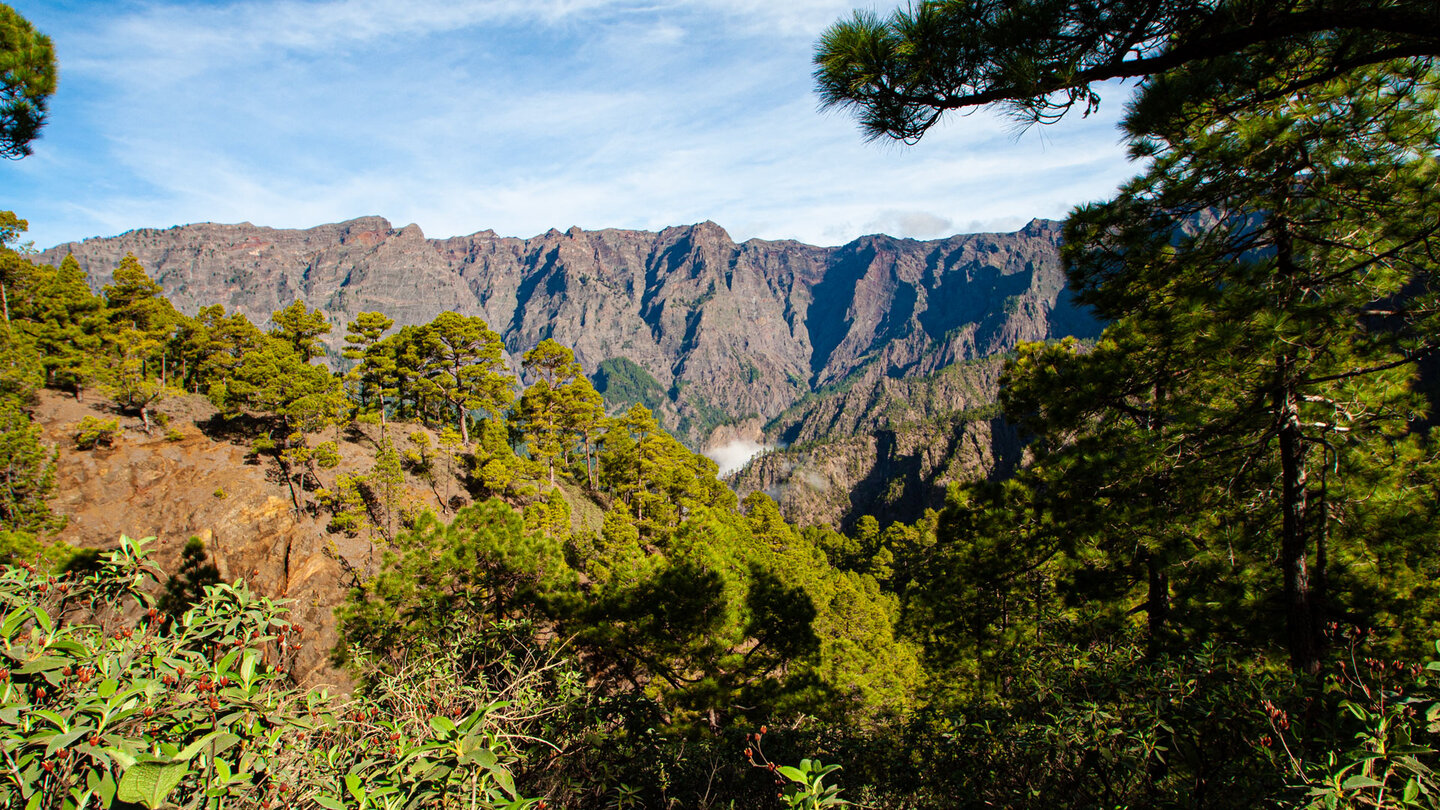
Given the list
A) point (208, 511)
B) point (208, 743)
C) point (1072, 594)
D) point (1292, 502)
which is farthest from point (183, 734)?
point (208, 511)

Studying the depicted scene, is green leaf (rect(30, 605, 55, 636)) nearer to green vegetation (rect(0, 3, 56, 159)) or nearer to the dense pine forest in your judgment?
the dense pine forest

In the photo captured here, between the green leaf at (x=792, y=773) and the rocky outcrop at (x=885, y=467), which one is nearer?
the green leaf at (x=792, y=773)

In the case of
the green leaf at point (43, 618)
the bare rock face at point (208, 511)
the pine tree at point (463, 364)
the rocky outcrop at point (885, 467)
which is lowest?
the rocky outcrop at point (885, 467)

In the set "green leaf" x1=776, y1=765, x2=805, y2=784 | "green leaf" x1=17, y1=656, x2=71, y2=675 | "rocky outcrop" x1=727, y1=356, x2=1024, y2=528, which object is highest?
"green leaf" x1=17, y1=656, x2=71, y2=675

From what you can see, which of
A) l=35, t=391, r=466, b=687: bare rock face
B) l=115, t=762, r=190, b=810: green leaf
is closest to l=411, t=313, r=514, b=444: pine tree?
l=35, t=391, r=466, b=687: bare rock face

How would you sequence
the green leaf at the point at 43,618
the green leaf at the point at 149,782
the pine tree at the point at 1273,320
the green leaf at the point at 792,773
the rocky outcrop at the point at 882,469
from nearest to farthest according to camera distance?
the green leaf at the point at 149,782, the green leaf at the point at 792,773, the green leaf at the point at 43,618, the pine tree at the point at 1273,320, the rocky outcrop at the point at 882,469

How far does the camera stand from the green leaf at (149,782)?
5.08ft

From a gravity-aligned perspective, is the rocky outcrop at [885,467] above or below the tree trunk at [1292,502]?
below

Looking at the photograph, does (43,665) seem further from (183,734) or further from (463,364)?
(463,364)

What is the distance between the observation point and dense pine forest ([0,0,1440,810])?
2145mm

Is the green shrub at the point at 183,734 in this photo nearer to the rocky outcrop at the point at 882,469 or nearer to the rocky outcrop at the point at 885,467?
the rocky outcrop at the point at 885,467

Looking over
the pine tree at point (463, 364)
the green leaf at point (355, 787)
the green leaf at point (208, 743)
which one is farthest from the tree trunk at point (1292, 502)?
the pine tree at point (463, 364)

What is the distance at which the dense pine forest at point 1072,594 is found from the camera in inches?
84.4

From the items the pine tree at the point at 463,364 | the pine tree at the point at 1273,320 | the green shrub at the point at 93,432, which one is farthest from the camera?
the pine tree at the point at 463,364
